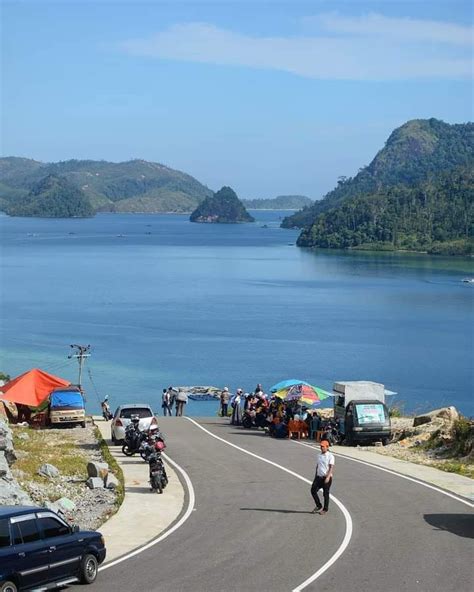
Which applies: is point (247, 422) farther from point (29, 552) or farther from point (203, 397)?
point (203, 397)

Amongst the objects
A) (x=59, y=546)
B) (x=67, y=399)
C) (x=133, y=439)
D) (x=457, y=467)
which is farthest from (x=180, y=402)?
(x=59, y=546)

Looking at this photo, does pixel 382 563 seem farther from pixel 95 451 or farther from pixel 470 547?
pixel 95 451

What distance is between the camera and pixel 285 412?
34.4 m

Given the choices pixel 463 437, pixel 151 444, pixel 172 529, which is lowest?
pixel 463 437

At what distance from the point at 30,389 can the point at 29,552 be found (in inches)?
954

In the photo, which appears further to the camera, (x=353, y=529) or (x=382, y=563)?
(x=353, y=529)

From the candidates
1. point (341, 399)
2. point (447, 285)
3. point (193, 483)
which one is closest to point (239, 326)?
point (447, 285)

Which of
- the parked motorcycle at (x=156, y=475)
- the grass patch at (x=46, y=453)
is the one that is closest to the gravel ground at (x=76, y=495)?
the grass patch at (x=46, y=453)

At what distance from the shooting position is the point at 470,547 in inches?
637

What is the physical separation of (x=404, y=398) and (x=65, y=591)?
53968mm

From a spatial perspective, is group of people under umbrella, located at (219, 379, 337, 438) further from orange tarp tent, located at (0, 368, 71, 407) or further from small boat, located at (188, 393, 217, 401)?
small boat, located at (188, 393, 217, 401)

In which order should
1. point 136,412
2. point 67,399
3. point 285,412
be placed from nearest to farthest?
point 136,412 → point 285,412 → point 67,399

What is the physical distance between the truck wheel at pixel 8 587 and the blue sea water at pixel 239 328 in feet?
149

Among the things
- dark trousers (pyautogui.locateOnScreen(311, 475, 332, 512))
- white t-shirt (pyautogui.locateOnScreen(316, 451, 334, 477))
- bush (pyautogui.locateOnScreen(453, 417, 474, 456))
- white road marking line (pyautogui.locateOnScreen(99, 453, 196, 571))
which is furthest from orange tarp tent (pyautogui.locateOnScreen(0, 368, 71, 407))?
white t-shirt (pyautogui.locateOnScreen(316, 451, 334, 477))
